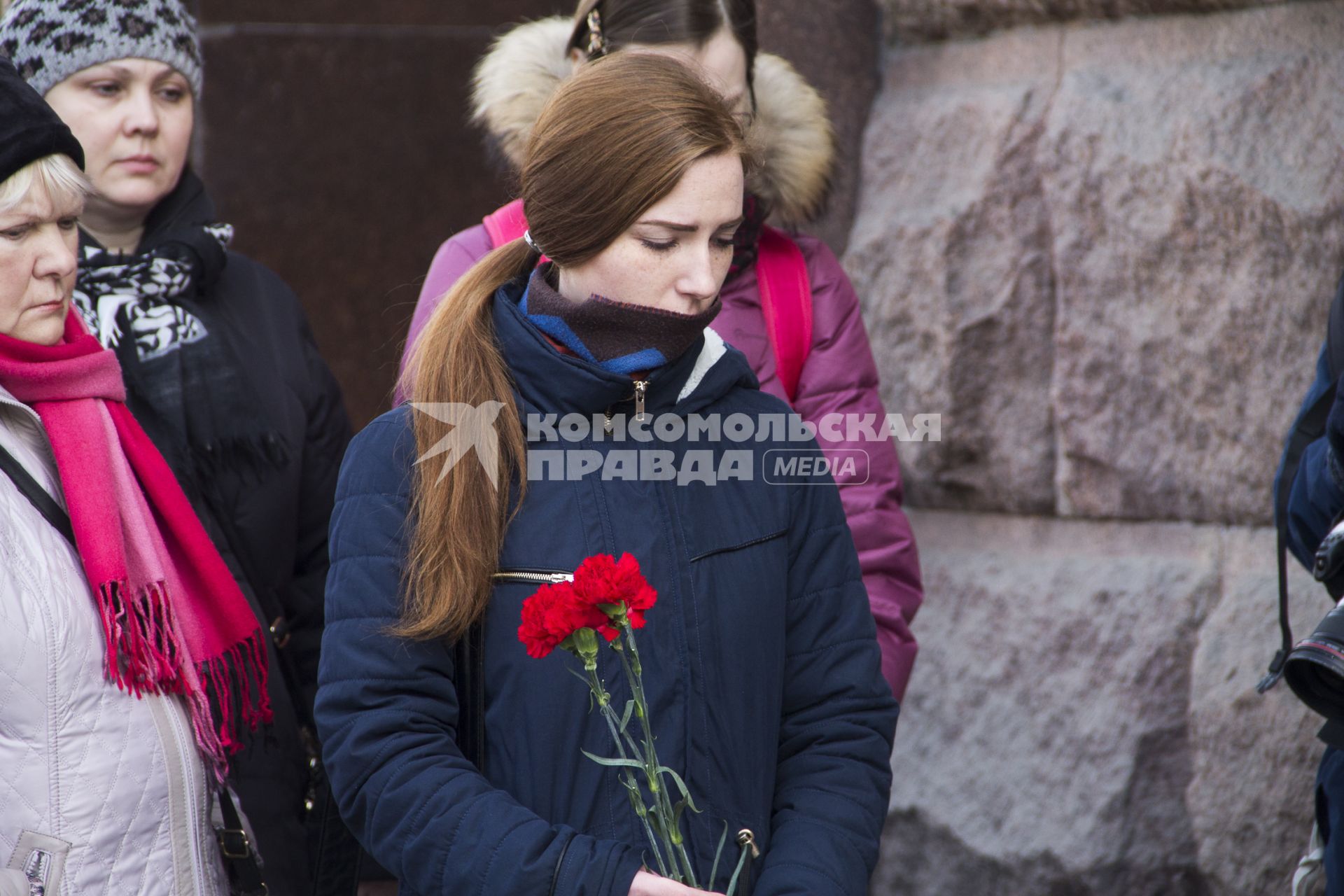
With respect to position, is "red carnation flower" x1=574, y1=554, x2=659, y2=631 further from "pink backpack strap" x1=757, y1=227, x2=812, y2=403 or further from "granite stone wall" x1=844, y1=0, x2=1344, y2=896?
"granite stone wall" x1=844, y1=0, x2=1344, y2=896

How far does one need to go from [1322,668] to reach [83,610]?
159cm

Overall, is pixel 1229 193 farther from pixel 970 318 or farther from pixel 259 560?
pixel 259 560

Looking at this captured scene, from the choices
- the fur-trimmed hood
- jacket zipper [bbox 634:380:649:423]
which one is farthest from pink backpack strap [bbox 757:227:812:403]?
jacket zipper [bbox 634:380:649:423]

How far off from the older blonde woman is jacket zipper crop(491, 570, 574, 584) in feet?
1.84

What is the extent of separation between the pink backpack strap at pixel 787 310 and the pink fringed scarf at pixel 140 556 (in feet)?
3.14

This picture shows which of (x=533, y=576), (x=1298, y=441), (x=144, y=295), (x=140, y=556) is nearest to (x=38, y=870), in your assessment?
(x=140, y=556)

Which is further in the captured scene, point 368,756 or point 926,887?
point 926,887

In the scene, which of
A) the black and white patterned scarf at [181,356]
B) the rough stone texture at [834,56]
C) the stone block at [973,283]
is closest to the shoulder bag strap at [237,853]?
the black and white patterned scarf at [181,356]

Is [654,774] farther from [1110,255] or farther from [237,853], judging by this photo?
[1110,255]

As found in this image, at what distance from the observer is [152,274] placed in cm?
247

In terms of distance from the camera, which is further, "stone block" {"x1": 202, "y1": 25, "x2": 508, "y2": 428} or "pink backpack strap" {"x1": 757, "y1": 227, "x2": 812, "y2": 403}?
"stone block" {"x1": 202, "y1": 25, "x2": 508, "y2": 428}

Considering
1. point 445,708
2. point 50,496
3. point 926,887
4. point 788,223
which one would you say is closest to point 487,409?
point 445,708

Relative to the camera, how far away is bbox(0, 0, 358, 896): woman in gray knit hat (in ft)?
7.77

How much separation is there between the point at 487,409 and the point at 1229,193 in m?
1.63
